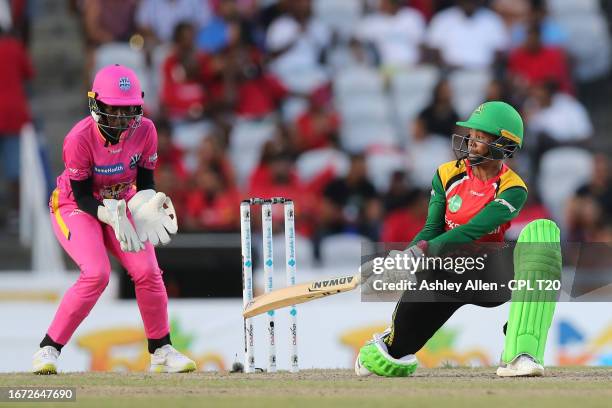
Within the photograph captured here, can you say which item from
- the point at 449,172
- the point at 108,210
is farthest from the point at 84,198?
the point at 449,172

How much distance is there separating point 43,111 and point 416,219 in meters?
4.53

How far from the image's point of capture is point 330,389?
705 centimetres

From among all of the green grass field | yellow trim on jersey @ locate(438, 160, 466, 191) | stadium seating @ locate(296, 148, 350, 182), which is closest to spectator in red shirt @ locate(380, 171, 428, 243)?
stadium seating @ locate(296, 148, 350, 182)

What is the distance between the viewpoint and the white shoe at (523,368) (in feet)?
24.4

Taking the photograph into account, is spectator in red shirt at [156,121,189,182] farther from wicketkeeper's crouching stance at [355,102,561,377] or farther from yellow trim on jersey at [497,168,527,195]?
yellow trim on jersey at [497,168,527,195]

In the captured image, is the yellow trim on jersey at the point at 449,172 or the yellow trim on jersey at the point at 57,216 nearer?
the yellow trim on jersey at the point at 449,172

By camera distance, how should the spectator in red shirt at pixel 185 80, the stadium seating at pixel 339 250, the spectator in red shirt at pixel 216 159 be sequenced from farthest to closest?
1. the spectator in red shirt at pixel 185 80
2. the spectator in red shirt at pixel 216 159
3. the stadium seating at pixel 339 250

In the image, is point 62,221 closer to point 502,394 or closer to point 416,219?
point 502,394

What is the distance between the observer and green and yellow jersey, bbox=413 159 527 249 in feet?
24.9

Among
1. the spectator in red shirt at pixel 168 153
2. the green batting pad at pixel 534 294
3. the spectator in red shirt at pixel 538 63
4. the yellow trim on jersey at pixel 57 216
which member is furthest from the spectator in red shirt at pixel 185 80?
the green batting pad at pixel 534 294

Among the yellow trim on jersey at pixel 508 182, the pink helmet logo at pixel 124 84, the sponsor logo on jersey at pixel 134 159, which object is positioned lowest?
the yellow trim on jersey at pixel 508 182

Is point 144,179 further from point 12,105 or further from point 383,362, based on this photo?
point 12,105

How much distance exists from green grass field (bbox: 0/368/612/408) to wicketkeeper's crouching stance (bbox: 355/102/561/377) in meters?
0.17

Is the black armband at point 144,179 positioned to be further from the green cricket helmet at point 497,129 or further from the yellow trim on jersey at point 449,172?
the green cricket helmet at point 497,129
